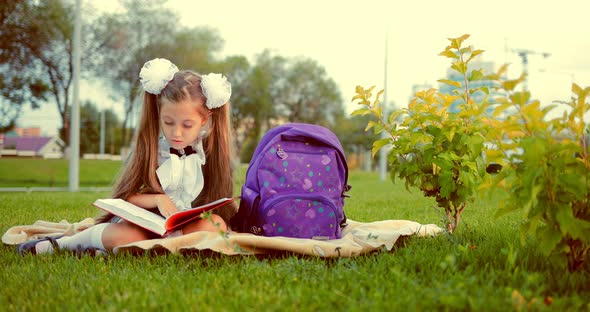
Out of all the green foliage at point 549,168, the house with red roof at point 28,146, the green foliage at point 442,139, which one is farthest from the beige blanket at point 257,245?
the house with red roof at point 28,146

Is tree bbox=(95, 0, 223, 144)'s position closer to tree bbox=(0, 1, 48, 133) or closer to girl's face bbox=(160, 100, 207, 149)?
tree bbox=(0, 1, 48, 133)

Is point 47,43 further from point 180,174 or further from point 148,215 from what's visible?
point 148,215

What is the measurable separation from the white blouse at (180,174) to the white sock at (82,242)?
1.60 feet

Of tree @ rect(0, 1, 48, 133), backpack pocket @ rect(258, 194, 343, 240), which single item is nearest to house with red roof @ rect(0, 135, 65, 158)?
tree @ rect(0, 1, 48, 133)

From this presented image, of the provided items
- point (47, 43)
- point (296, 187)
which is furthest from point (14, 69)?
point (296, 187)

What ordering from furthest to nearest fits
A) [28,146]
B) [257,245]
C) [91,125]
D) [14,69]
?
[91,125]
[28,146]
[14,69]
[257,245]

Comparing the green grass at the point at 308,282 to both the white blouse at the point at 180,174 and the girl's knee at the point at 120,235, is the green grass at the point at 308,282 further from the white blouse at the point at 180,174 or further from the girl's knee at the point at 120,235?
the white blouse at the point at 180,174

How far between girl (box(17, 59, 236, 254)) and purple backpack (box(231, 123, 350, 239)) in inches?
10.3

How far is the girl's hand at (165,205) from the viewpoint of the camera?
346 centimetres

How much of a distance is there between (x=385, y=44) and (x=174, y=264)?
66.1ft

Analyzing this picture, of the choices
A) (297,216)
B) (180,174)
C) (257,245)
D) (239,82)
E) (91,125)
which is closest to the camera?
(257,245)

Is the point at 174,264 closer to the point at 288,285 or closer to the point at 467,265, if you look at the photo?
the point at 288,285

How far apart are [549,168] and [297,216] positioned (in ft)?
5.53

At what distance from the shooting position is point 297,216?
3.56 m
